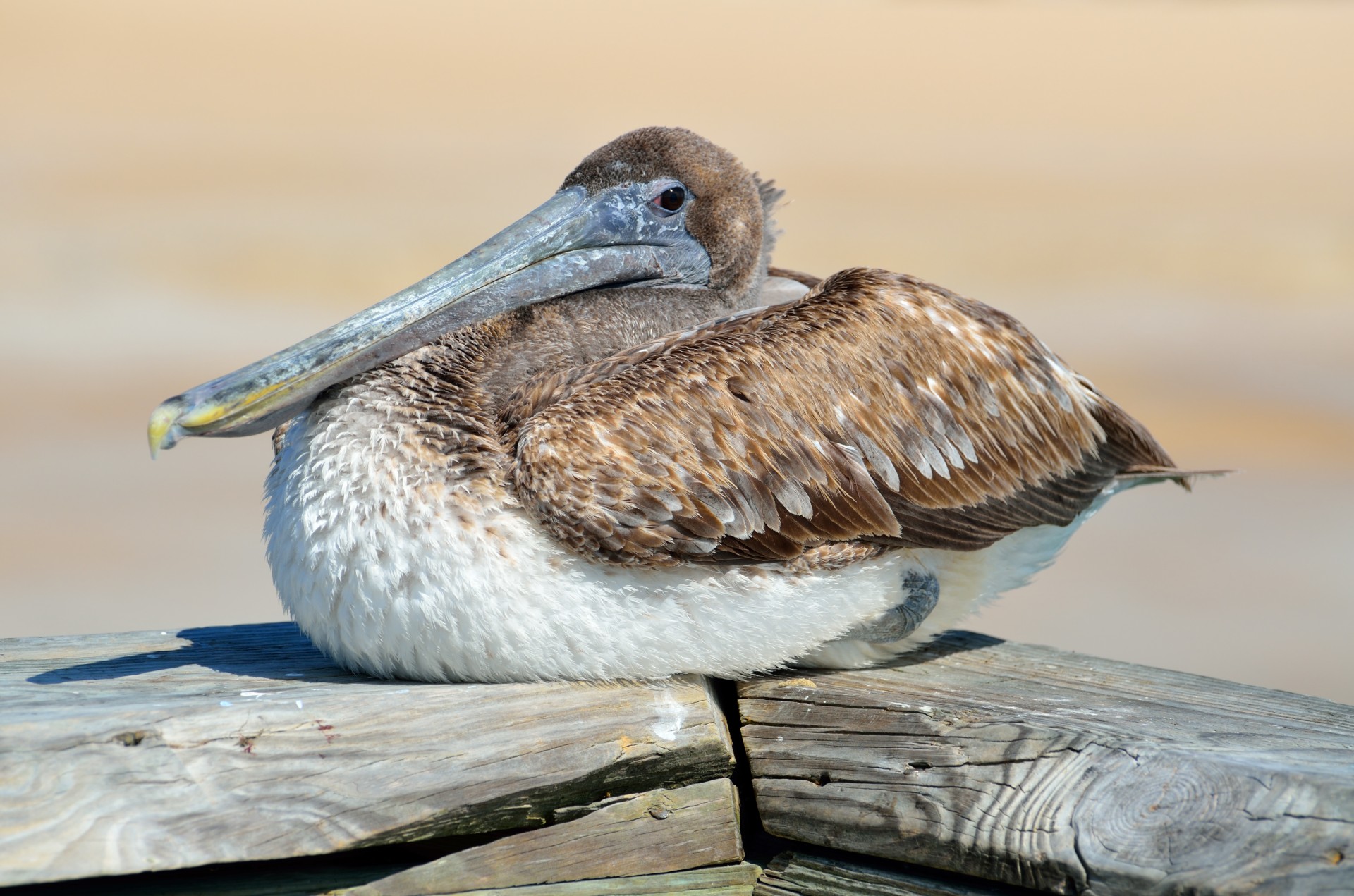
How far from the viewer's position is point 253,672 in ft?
9.18

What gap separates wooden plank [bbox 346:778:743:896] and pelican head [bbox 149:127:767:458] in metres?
0.99

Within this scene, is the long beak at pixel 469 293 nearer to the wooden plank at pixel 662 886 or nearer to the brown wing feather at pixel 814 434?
the brown wing feather at pixel 814 434

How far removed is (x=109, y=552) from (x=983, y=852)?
800 cm

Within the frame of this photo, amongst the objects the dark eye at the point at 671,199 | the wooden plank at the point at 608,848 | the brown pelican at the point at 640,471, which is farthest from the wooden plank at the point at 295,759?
the dark eye at the point at 671,199

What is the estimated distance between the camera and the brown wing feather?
2.63 metres

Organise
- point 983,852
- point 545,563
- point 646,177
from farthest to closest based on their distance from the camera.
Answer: point 646,177, point 545,563, point 983,852

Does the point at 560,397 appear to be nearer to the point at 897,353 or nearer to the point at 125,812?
the point at 897,353

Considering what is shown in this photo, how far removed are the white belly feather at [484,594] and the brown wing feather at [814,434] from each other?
69 mm

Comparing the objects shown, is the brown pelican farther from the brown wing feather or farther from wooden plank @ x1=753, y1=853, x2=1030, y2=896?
wooden plank @ x1=753, y1=853, x2=1030, y2=896

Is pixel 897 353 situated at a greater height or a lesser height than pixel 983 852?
greater

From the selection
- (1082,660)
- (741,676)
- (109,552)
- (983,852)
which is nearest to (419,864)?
(741,676)

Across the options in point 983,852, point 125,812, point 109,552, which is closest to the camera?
point 125,812

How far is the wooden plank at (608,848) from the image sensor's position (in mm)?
2428

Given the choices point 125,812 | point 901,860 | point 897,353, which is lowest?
point 901,860
